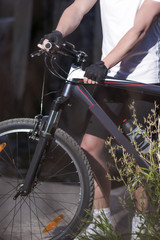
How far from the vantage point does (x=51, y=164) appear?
362cm

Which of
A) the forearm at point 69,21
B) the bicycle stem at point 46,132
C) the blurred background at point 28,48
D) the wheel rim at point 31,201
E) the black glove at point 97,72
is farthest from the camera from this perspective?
the blurred background at point 28,48

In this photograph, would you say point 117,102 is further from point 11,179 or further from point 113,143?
point 11,179

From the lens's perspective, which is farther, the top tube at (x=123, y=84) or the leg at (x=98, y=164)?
the leg at (x=98, y=164)

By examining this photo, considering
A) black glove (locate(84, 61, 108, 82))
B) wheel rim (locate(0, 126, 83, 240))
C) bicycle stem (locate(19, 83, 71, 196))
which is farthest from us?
wheel rim (locate(0, 126, 83, 240))

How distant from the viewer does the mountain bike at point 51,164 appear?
3162 millimetres

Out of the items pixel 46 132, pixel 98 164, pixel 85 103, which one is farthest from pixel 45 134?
pixel 98 164

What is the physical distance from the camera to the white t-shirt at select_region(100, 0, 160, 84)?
3.22 metres

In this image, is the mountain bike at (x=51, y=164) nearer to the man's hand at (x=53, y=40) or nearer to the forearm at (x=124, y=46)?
the man's hand at (x=53, y=40)

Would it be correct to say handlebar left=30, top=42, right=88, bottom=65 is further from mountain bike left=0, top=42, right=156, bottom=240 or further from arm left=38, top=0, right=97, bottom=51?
arm left=38, top=0, right=97, bottom=51

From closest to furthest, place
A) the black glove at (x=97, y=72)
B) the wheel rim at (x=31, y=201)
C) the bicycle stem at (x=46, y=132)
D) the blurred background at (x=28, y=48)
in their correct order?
the black glove at (x=97, y=72) < the bicycle stem at (x=46, y=132) < the wheel rim at (x=31, y=201) < the blurred background at (x=28, y=48)

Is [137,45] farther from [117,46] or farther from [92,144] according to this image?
[92,144]

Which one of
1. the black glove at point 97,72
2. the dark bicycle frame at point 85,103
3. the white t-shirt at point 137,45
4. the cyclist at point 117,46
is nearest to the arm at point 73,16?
the cyclist at point 117,46

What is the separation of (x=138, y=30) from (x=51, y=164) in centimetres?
112

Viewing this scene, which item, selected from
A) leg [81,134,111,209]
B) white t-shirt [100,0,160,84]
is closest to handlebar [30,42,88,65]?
white t-shirt [100,0,160,84]
